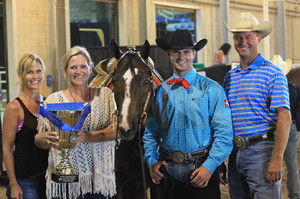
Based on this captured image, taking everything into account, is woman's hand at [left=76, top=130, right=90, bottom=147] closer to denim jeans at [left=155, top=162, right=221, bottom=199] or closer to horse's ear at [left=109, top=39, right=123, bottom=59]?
denim jeans at [left=155, top=162, right=221, bottom=199]

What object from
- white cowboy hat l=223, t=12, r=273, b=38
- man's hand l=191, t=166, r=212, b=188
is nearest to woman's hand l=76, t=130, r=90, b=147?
man's hand l=191, t=166, r=212, b=188

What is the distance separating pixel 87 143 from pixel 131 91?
1.45 ft

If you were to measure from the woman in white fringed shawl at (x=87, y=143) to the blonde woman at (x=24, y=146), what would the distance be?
0.60 feet

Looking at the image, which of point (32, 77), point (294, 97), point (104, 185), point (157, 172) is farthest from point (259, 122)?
point (294, 97)

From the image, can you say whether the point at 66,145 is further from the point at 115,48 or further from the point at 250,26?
the point at 250,26

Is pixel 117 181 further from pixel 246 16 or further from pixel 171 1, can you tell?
pixel 171 1

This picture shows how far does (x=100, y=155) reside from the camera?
284 centimetres

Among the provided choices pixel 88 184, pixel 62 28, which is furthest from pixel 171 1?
pixel 88 184

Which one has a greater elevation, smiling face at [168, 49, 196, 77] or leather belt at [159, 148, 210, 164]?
smiling face at [168, 49, 196, 77]

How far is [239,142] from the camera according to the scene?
2.95 metres

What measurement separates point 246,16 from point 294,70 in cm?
462

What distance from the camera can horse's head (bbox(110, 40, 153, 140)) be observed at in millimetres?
2746

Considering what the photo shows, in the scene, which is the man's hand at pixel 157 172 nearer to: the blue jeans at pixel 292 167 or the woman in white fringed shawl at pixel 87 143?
the woman in white fringed shawl at pixel 87 143

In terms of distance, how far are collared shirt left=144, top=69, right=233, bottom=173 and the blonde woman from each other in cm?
80
